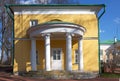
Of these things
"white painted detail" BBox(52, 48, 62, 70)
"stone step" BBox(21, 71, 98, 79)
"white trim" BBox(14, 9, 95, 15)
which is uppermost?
"white trim" BBox(14, 9, 95, 15)

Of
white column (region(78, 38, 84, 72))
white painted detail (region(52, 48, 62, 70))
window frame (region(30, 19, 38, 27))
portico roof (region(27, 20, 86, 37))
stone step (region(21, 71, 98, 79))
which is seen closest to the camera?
stone step (region(21, 71, 98, 79))

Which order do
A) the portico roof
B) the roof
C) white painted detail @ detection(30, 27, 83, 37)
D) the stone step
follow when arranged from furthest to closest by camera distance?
the roof < white painted detail @ detection(30, 27, 83, 37) < the portico roof < the stone step

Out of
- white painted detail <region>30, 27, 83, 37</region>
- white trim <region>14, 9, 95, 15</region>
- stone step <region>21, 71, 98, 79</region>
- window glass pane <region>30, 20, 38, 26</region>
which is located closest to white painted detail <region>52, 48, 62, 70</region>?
window glass pane <region>30, 20, 38, 26</region>

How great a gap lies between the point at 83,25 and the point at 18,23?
6.02 meters

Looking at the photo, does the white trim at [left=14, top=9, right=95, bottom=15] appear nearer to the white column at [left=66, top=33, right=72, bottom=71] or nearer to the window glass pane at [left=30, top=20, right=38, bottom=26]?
the window glass pane at [left=30, top=20, right=38, bottom=26]

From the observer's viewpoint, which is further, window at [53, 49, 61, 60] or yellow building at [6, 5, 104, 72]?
window at [53, 49, 61, 60]

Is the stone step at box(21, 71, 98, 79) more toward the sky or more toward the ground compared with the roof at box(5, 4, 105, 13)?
more toward the ground

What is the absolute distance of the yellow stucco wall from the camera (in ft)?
103

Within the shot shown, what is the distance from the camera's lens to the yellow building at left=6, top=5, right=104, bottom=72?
1230 inches

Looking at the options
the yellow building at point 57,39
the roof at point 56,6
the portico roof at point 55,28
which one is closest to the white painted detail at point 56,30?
the portico roof at point 55,28

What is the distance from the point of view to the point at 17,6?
3116 centimetres

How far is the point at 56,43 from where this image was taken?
31.9 metres

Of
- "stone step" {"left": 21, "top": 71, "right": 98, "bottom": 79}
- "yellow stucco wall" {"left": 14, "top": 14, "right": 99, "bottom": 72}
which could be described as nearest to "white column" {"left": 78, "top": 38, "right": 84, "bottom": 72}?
"yellow stucco wall" {"left": 14, "top": 14, "right": 99, "bottom": 72}

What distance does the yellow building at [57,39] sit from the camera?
31234mm
